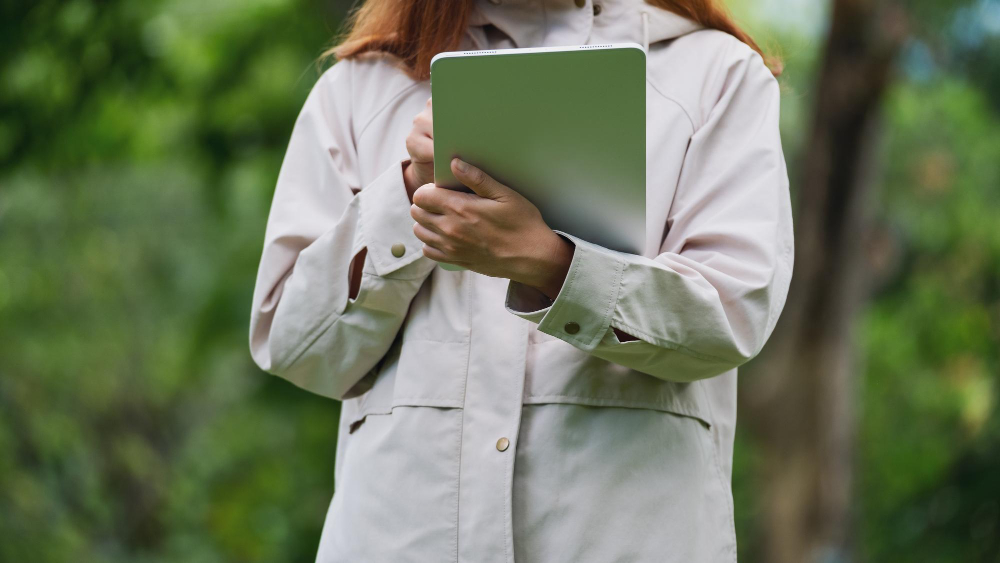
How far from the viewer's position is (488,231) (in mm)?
1310

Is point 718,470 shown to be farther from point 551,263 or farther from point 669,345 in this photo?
point 551,263

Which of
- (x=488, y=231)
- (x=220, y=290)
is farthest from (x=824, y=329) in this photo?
(x=488, y=231)

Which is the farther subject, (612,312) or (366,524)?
(366,524)

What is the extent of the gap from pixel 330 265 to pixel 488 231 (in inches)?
10.8

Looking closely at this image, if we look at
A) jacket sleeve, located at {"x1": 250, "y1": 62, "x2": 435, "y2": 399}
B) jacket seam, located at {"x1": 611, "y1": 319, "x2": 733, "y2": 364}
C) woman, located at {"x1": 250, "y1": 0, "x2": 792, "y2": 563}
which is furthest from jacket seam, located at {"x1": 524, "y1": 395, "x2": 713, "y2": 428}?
jacket sleeve, located at {"x1": 250, "y1": 62, "x2": 435, "y2": 399}

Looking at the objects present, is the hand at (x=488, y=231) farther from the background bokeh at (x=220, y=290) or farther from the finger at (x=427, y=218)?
the background bokeh at (x=220, y=290)

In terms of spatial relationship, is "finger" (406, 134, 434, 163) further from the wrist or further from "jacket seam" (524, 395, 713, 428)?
"jacket seam" (524, 395, 713, 428)

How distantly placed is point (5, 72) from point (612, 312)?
314cm

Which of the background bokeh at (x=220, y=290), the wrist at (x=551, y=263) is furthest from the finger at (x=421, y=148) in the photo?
the background bokeh at (x=220, y=290)

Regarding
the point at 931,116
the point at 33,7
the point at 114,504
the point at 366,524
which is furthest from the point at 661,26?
the point at 114,504

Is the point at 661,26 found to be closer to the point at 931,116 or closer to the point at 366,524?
the point at 366,524

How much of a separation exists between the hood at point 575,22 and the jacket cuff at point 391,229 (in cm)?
31

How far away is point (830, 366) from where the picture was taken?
588 cm

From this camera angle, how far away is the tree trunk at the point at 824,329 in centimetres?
544
